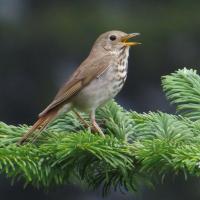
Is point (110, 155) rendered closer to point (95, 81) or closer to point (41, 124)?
point (41, 124)

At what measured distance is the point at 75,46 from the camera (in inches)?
714

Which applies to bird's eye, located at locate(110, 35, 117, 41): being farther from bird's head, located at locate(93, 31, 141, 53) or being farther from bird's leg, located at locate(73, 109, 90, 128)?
bird's leg, located at locate(73, 109, 90, 128)

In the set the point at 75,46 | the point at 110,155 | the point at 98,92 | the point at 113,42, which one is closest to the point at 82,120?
the point at 98,92

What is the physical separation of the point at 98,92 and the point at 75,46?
37.2 ft

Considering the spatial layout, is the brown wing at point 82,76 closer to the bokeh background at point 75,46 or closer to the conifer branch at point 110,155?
the conifer branch at point 110,155

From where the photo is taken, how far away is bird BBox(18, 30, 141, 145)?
646 cm

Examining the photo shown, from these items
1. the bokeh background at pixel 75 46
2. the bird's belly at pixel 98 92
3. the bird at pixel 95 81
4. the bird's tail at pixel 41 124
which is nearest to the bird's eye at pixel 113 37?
the bird at pixel 95 81

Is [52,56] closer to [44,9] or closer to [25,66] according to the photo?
[25,66]

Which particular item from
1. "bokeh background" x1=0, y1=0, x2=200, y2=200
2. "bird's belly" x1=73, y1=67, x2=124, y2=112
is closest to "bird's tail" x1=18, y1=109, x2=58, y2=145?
"bird's belly" x1=73, y1=67, x2=124, y2=112

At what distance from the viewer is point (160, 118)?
5.66 metres

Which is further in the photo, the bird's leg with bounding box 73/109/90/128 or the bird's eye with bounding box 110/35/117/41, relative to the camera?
the bird's eye with bounding box 110/35/117/41

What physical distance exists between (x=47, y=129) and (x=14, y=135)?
0.60 ft

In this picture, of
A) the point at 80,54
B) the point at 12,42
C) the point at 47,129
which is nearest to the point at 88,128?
the point at 47,129

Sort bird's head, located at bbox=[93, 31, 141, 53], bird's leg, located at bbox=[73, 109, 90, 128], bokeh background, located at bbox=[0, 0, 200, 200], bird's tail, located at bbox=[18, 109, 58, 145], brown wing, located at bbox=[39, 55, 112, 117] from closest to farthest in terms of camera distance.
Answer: bird's tail, located at bbox=[18, 109, 58, 145] → bird's leg, located at bbox=[73, 109, 90, 128] → brown wing, located at bbox=[39, 55, 112, 117] → bird's head, located at bbox=[93, 31, 141, 53] → bokeh background, located at bbox=[0, 0, 200, 200]
